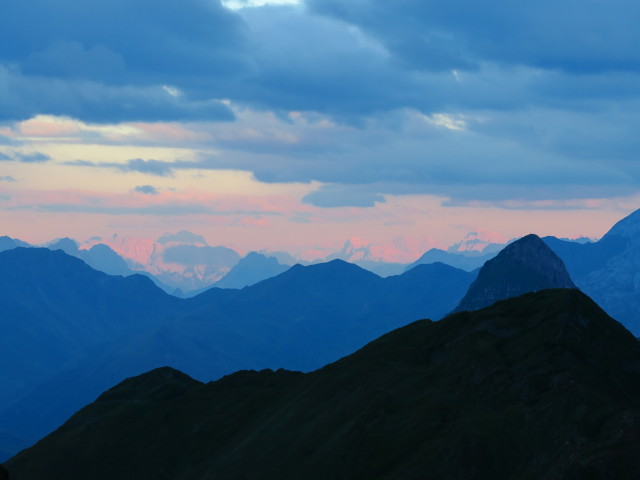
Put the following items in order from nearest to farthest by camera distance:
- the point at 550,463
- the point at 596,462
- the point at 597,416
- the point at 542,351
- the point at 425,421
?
the point at 596,462 → the point at 550,463 → the point at 597,416 → the point at 425,421 → the point at 542,351

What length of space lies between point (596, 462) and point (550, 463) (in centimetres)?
1251

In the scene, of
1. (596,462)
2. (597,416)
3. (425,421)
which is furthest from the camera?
(425,421)

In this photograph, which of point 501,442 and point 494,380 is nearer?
point 501,442

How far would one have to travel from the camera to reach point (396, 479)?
166 m

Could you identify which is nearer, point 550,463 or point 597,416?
point 550,463

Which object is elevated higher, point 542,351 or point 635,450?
point 542,351

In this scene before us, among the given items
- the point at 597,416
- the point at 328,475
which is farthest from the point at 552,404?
the point at 328,475

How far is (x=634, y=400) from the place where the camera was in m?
186

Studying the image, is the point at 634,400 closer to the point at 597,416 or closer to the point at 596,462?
the point at 597,416

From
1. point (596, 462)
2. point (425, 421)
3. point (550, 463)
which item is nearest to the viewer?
point (596, 462)

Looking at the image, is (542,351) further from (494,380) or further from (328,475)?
(328,475)

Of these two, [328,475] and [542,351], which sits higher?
[542,351]

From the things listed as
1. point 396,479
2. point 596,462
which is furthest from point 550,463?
point 396,479

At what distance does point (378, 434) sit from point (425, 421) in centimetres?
1149
